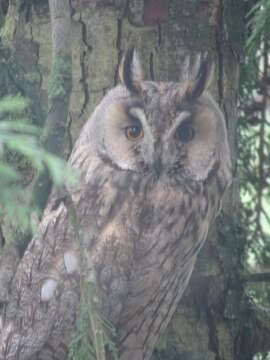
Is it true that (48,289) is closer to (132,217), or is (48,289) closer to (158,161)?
(132,217)

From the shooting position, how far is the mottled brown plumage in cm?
228

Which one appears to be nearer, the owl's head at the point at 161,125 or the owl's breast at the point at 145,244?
the owl's head at the point at 161,125

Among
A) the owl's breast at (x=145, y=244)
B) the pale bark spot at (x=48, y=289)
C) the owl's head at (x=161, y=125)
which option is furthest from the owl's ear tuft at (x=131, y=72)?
the pale bark spot at (x=48, y=289)

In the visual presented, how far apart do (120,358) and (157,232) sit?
48 cm

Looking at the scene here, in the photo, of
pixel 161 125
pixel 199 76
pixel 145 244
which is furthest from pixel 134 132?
pixel 145 244

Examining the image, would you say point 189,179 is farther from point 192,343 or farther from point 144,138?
point 192,343

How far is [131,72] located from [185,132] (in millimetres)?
265

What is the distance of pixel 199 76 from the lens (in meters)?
2.31

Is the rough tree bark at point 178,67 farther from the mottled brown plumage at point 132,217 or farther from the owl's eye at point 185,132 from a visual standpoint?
the owl's eye at point 185,132

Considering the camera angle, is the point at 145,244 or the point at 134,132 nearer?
the point at 134,132

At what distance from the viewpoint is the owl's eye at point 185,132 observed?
227cm

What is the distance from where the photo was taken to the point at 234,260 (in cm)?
259

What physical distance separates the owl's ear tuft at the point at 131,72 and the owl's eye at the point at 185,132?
7.4 inches

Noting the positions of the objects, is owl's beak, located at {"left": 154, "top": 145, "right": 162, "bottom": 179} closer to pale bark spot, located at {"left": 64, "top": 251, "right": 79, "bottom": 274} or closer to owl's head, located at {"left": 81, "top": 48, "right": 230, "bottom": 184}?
owl's head, located at {"left": 81, "top": 48, "right": 230, "bottom": 184}
